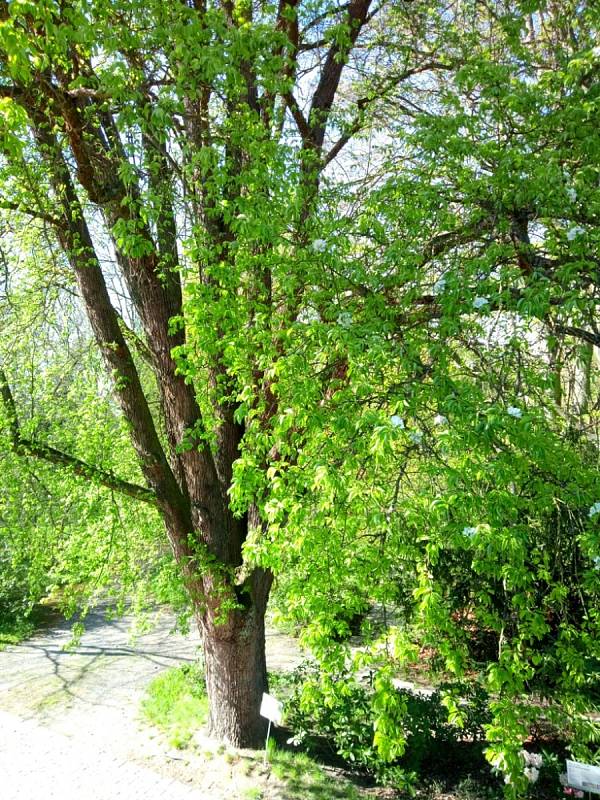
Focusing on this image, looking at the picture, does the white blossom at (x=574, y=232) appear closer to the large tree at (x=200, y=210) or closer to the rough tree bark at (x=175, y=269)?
the large tree at (x=200, y=210)

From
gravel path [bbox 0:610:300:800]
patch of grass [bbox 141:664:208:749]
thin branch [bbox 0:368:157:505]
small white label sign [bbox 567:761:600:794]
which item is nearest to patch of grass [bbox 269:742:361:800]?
gravel path [bbox 0:610:300:800]

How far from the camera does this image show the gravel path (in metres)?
6.04

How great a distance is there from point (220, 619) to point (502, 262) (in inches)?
155

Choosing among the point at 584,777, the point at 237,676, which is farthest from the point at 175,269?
the point at 584,777

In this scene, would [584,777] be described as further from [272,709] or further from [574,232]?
[574,232]

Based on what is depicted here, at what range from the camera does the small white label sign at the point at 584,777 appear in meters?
3.93

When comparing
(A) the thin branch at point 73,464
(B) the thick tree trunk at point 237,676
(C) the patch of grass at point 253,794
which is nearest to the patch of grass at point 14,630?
(B) the thick tree trunk at point 237,676

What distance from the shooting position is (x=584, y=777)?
398 cm

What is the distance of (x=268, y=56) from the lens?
4.46 meters

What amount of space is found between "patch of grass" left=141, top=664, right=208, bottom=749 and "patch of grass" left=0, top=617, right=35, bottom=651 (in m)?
4.39

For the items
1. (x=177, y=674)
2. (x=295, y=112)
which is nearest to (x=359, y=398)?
(x=295, y=112)

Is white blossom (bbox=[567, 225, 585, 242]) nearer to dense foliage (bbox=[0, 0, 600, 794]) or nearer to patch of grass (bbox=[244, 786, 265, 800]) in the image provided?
dense foliage (bbox=[0, 0, 600, 794])

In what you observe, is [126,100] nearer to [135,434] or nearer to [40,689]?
[135,434]

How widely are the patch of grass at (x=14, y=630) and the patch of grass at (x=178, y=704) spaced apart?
173 inches
